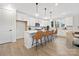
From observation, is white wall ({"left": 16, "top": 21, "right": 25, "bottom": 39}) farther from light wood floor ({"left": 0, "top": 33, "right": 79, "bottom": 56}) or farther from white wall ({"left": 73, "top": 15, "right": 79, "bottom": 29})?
white wall ({"left": 73, "top": 15, "right": 79, "bottom": 29})

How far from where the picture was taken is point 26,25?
9.73m

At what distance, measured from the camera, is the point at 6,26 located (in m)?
6.46

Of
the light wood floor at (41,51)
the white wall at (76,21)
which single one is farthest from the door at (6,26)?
the white wall at (76,21)

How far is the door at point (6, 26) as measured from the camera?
6206 mm

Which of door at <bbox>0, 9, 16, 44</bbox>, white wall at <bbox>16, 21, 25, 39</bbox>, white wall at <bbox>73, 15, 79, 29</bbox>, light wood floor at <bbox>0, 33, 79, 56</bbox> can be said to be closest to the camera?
light wood floor at <bbox>0, 33, 79, 56</bbox>

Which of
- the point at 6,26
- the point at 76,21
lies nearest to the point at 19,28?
the point at 6,26

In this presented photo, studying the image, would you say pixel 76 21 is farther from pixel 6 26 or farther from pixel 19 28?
pixel 6 26

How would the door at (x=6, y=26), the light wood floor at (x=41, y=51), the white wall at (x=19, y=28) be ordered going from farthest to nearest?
the white wall at (x=19, y=28), the door at (x=6, y=26), the light wood floor at (x=41, y=51)

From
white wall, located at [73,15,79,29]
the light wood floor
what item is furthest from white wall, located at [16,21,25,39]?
white wall, located at [73,15,79,29]

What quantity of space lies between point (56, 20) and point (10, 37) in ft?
25.0

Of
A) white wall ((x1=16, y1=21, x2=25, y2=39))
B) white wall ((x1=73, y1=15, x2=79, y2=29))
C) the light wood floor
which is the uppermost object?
white wall ((x1=73, y1=15, x2=79, y2=29))

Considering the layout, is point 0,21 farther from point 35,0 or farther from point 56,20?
point 56,20

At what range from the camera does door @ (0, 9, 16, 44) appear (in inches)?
Result: 244

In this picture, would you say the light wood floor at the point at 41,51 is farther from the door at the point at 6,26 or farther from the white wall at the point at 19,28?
the white wall at the point at 19,28
